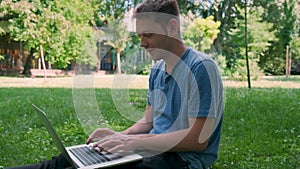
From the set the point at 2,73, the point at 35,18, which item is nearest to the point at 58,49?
the point at 35,18

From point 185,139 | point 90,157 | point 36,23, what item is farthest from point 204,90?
point 36,23

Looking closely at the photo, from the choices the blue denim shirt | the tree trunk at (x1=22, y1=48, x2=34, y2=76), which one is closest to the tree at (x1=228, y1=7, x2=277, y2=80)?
the tree trunk at (x1=22, y1=48, x2=34, y2=76)

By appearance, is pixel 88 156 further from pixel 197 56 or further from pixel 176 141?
pixel 197 56

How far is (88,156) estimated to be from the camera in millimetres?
1287

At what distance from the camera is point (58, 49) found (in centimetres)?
1227

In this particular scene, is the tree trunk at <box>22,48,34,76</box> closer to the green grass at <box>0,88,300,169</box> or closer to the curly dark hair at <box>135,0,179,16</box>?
the green grass at <box>0,88,300,169</box>

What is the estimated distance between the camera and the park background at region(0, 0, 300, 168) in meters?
1.85

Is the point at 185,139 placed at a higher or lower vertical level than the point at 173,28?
lower

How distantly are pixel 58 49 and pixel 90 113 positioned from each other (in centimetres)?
1112

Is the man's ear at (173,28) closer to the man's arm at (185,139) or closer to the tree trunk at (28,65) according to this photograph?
the man's arm at (185,139)

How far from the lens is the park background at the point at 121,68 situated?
1.85 m

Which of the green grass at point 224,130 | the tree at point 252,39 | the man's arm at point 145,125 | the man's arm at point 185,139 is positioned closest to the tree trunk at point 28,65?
the tree at point 252,39

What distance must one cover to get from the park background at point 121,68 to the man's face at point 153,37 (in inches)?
8.4

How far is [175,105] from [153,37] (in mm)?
252
